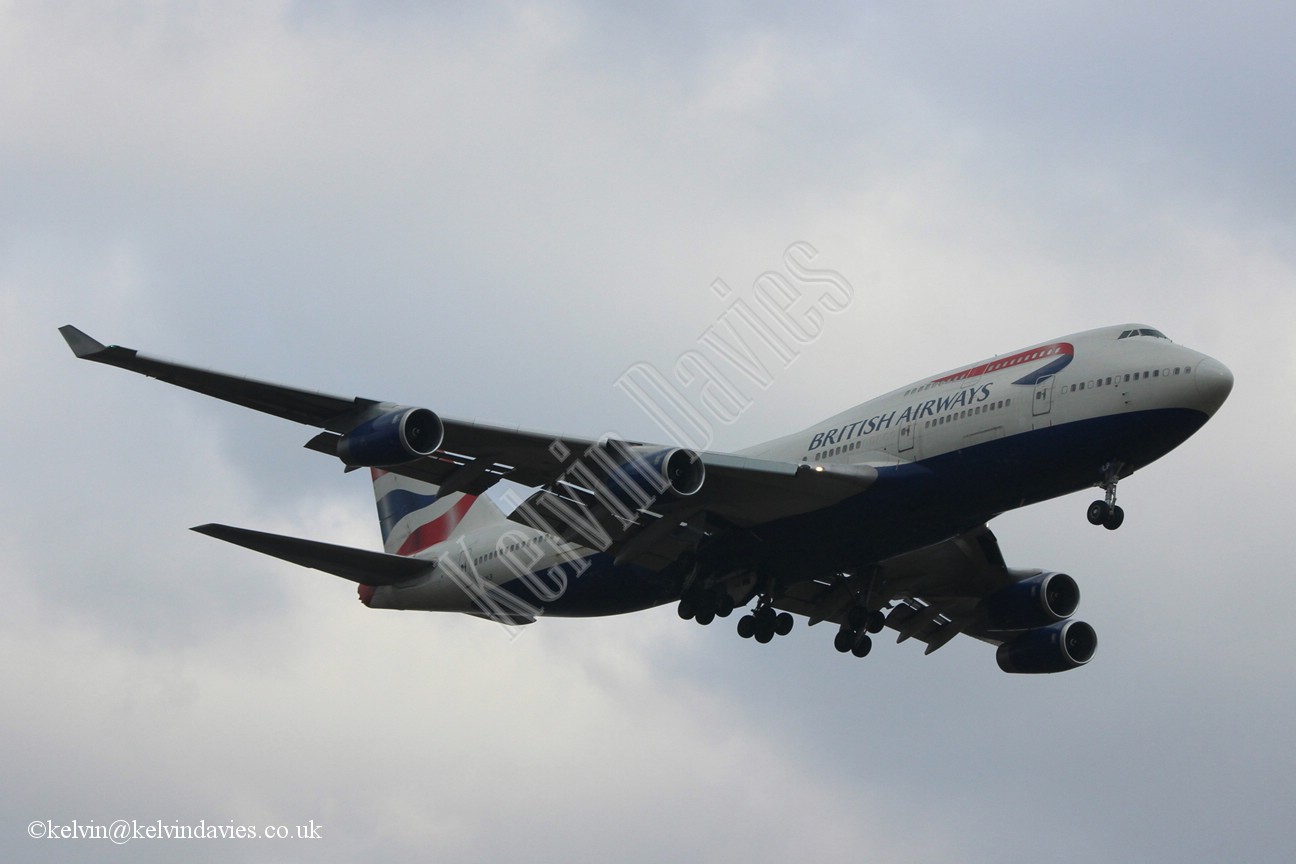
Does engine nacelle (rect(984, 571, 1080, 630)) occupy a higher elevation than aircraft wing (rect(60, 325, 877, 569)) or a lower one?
lower

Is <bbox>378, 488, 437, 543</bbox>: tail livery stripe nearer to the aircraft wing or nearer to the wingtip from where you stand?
the aircraft wing

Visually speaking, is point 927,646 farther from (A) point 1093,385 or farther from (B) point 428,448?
(B) point 428,448

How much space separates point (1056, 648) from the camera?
40.2 meters

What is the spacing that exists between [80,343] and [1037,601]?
76.0ft

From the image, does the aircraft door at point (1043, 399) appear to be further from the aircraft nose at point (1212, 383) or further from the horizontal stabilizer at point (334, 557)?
the horizontal stabilizer at point (334, 557)

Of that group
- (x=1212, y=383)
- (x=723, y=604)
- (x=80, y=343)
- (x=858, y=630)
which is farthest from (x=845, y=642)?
(x=80, y=343)

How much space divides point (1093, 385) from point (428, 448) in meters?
12.9

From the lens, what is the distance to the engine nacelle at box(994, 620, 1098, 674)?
Result: 40.2m

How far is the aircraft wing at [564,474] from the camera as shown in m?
30.2

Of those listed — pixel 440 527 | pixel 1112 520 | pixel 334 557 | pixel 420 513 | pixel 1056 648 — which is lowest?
pixel 1112 520

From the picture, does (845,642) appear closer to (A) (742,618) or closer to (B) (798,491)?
(A) (742,618)

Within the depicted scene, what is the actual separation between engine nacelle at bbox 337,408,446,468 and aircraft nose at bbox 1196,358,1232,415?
1449cm

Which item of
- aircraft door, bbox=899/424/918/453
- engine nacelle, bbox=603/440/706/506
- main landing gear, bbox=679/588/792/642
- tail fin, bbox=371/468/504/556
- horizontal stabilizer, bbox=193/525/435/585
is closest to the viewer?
engine nacelle, bbox=603/440/706/506

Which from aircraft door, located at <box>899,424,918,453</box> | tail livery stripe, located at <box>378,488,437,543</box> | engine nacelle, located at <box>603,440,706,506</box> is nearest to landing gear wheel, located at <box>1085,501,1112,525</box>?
aircraft door, located at <box>899,424,918,453</box>
